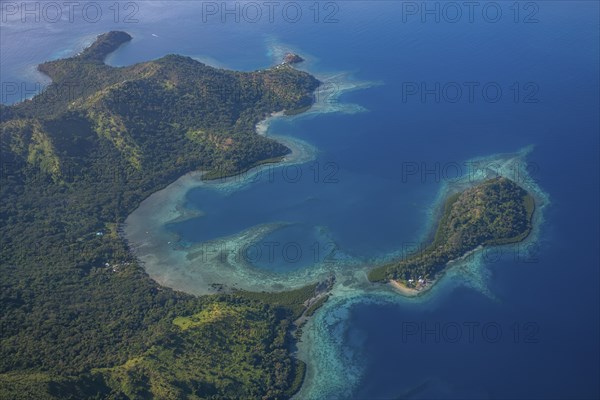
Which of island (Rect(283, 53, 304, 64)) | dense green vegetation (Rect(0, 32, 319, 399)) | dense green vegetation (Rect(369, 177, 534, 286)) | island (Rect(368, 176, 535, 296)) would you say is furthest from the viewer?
island (Rect(283, 53, 304, 64))

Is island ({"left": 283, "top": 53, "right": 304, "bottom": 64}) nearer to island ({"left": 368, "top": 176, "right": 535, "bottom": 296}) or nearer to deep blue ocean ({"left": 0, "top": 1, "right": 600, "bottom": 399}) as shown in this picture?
deep blue ocean ({"left": 0, "top": 1, "right": 600, "bottom": 399})

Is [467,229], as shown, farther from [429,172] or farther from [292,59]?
[292,59]

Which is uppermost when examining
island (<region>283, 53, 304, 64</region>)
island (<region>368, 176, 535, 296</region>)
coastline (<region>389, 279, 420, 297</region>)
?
island (<region>283, 53, 304, 64</region>)

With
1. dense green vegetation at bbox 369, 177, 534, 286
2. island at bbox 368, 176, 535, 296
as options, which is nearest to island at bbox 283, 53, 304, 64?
Answer: island at bbox 368, 176, 535, 296

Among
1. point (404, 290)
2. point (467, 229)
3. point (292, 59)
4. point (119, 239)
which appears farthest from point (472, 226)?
point (292, 59)

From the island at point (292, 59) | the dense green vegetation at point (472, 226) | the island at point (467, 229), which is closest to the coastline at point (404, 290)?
the island at point (467, 229)

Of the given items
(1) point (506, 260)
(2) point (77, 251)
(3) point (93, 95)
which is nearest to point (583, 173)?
(1) point (506, 260)

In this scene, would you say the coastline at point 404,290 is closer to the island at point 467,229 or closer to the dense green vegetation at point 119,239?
the island at point 467,229
